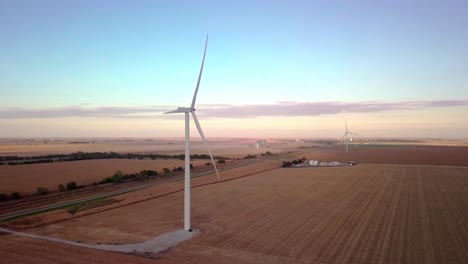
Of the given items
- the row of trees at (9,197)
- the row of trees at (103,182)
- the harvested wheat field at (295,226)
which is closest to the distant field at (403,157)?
the harvested wheat field at (295,226)

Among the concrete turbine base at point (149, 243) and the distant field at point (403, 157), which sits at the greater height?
the concrete turbine base at point (149, 243)

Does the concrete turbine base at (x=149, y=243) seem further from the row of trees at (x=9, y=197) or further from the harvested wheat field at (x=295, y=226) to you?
the row of trees at (x=9, y=197)

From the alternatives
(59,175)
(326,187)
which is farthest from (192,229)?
(59,175)

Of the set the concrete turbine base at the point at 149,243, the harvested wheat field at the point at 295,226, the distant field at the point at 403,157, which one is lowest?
the distant field at the point at 403,157

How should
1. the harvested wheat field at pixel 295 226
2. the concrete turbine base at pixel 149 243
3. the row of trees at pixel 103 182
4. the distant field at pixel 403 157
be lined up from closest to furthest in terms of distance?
the harvested wheat field at pixel 295 226, the concrete turbine base at pixel 149 243, the row of trees at pixel 103 182, the distant field at pixel 403 157

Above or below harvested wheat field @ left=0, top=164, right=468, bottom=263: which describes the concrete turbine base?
above

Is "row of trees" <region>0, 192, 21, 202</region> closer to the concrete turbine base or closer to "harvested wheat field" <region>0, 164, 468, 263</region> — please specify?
"harvested wheat field" <region>0, 164, 468, 263</region>

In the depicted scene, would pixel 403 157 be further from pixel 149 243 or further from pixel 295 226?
pixel 149 243

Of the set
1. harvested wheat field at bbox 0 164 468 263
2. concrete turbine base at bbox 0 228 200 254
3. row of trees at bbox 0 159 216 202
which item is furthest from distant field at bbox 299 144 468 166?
concrete turbine base at bbox 0 228 200 254

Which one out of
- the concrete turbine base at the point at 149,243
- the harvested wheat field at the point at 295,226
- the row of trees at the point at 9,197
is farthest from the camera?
the row of trees at the point at 9,197
